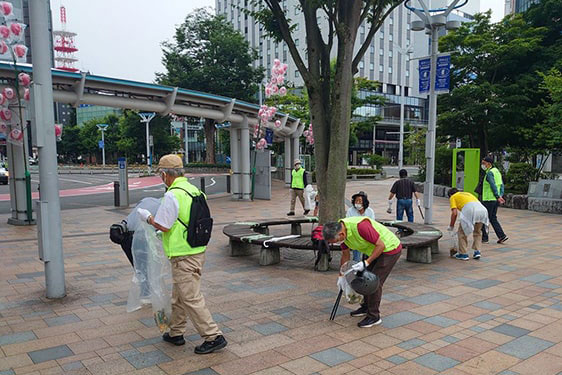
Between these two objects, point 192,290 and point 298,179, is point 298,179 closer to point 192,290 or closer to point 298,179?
point 298,179

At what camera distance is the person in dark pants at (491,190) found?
885cm

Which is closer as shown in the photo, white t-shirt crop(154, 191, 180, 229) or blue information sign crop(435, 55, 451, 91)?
white t-shirt crop(154, 191, 180, 229)

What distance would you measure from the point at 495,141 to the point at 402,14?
49800 millimetres

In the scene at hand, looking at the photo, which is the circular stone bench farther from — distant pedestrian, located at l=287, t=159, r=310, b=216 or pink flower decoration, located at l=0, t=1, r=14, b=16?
pink flower decoration, located at l=0, t=1, r=14, b=16

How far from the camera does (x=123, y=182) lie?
628 inches

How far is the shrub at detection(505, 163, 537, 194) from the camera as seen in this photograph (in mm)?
16094

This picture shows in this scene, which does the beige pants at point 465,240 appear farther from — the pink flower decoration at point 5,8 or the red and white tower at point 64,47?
the red and white tower at point 64,47

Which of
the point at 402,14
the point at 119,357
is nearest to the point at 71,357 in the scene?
the point at 119,357

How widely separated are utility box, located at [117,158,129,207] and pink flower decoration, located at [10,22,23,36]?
572 cm

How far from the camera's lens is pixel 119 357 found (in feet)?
12.7

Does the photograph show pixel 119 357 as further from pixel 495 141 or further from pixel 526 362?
pixel 495 141

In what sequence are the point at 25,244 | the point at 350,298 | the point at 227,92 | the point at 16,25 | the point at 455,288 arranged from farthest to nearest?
the point at 227,92 < the point at 16,25 < the point at 25,244 < the point at 455,288 < the point at 350,298

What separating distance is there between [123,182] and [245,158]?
183 inches

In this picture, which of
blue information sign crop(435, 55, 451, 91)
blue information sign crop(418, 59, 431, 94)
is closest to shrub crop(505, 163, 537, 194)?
blue information sign crop(418, 59, 431, 94)
